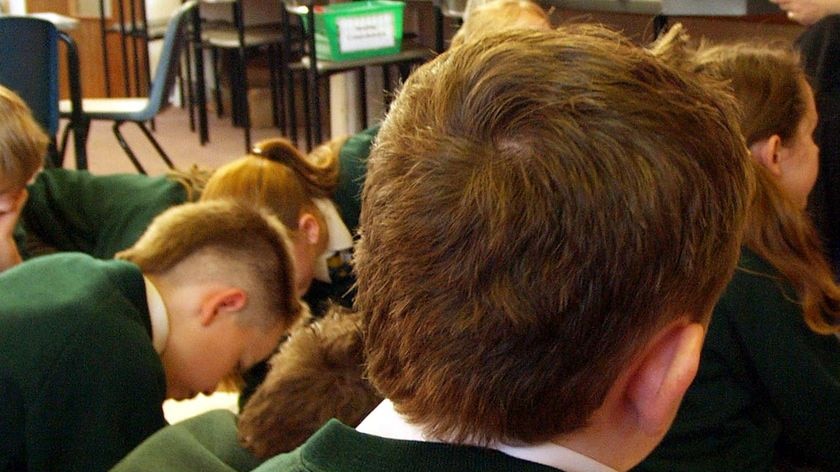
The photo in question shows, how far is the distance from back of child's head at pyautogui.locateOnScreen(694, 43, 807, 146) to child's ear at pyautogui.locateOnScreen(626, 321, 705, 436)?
0.97 metres

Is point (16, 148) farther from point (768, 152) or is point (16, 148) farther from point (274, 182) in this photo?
point (768, 152)

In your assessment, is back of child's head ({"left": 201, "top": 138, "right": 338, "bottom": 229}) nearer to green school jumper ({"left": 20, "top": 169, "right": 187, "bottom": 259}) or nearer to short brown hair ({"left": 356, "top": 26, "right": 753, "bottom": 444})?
green school jumper ({"left": 20, "top": 169, "right": 187, "bottom": 259})

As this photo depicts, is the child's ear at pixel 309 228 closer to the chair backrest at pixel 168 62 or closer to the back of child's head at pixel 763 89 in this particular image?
the back of child's head at pixel 763 89

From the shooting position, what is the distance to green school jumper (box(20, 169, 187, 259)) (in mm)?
2439

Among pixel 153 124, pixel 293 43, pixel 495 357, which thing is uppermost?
pixel 495 357

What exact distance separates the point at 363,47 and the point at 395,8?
20cm

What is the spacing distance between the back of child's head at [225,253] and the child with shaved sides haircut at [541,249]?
0.99 m

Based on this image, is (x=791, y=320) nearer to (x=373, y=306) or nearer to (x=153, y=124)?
(x=373, y=306)

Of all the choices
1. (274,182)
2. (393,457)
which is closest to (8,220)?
(274,182)

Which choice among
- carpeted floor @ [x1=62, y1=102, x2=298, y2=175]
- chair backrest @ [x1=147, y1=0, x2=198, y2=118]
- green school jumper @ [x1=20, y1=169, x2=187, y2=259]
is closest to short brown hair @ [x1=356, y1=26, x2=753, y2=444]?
green school jumper @ [x1=20, y1=169, x2=187, y2=259]

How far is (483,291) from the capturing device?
0.61 meters

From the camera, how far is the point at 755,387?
58.6 inches

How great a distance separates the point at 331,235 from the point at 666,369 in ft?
5.47

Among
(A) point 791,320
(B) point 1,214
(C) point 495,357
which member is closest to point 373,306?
(C) point 495,357
